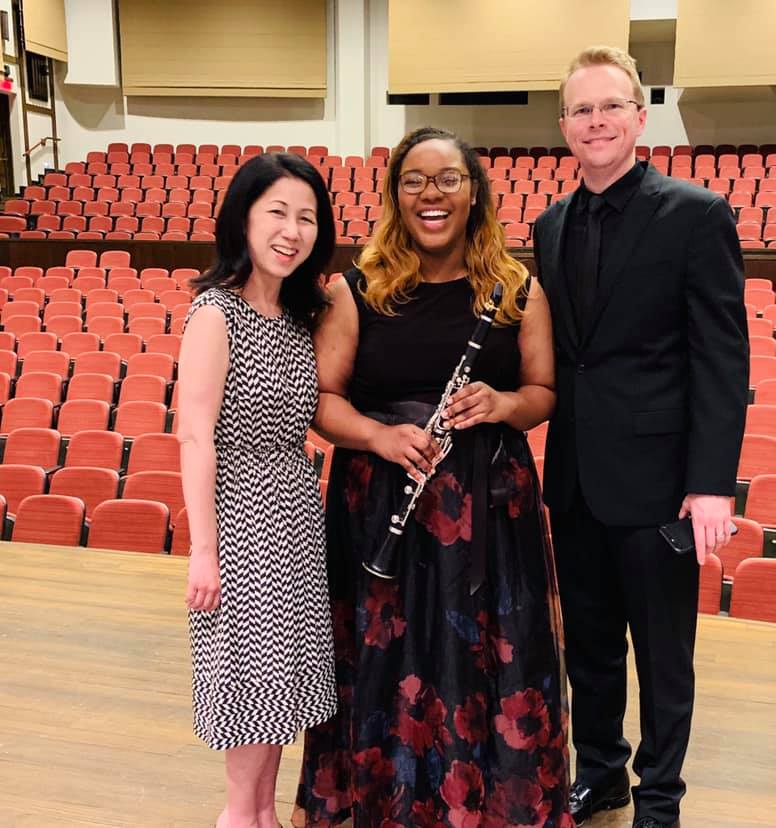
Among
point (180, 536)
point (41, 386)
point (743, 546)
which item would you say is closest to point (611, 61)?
point (743, 546)

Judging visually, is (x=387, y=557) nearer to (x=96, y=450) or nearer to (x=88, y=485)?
(x=88, y=485)

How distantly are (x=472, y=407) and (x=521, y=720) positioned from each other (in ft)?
1.30

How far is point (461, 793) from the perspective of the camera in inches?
42.5

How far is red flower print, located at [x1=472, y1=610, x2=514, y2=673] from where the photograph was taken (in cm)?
108

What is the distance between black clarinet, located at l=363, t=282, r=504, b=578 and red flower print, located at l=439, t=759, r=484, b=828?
0.85ft

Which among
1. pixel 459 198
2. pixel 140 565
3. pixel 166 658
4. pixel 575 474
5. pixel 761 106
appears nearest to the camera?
pixel 459 198

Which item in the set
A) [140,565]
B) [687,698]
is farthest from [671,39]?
[687,698]

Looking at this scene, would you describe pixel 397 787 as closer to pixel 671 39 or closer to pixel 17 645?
pixel 17 645

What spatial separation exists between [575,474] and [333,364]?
35 centimetres

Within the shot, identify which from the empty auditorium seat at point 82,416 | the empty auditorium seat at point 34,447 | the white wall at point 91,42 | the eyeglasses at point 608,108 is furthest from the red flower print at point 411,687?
the white wall at point 91,42

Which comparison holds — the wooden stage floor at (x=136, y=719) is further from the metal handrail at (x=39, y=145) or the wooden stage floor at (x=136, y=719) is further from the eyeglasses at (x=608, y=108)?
the metal handrail at (x=39, y=145)

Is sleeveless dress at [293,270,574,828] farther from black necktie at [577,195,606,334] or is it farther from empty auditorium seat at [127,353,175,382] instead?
empty auditorium seat at [127,353,175,382]

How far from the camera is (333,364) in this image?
1.11 m

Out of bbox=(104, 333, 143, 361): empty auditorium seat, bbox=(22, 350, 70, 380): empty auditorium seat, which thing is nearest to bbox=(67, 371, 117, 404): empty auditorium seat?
bbox=(22, 350, 70, 380): empty auditorium seat
